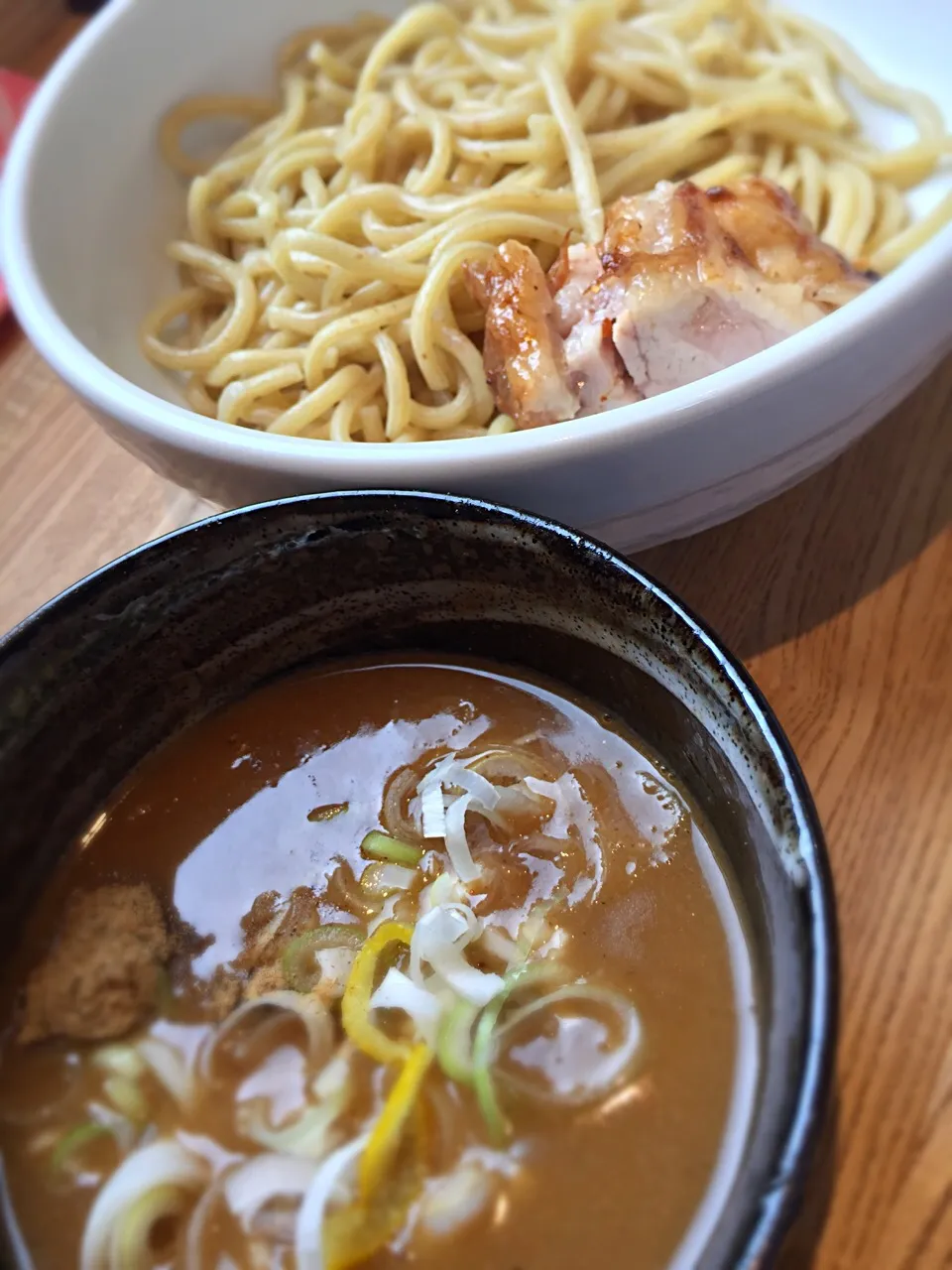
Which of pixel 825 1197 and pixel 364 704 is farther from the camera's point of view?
pixel 364 704

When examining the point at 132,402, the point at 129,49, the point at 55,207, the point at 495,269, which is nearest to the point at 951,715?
the point at 495,269

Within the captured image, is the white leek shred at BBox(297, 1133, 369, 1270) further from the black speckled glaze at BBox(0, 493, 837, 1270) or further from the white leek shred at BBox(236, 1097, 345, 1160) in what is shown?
the black speckled glaze at BBox(0, 493, 837, 1270)

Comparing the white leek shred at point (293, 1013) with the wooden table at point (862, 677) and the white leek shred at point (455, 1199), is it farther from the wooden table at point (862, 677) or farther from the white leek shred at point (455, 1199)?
the wooden table at point (862, 677)

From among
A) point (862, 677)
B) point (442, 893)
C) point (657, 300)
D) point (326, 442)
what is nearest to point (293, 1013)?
point (442, 893)

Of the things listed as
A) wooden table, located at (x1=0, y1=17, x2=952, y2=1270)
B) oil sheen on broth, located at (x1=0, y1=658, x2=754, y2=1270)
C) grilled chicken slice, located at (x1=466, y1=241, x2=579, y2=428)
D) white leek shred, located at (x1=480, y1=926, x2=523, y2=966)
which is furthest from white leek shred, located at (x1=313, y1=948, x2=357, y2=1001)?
grilled chicken slice, located at (x1=466, y1=241, x2=579, y2=428)

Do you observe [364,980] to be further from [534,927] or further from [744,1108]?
[744,1108]

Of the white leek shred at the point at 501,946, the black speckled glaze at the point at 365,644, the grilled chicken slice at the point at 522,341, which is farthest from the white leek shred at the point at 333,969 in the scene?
the grilled chicken slice at the point at 522,341
